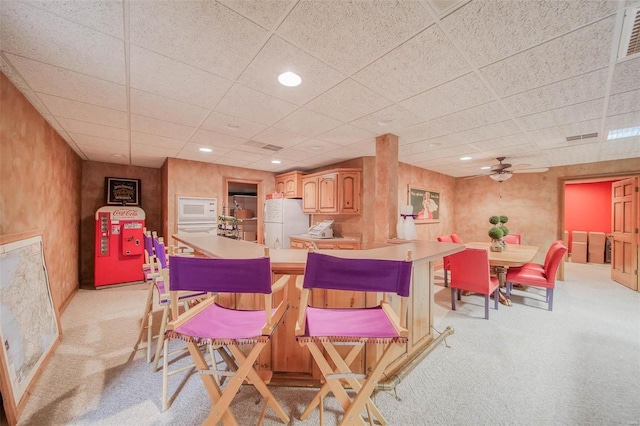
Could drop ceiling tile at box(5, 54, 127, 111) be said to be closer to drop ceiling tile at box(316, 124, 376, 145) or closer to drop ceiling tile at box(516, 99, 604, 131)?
drop ceiling tile at box(316, 124, 376, 145)

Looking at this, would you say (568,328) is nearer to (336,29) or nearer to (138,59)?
(336,29)

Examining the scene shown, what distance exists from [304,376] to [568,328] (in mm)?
3375

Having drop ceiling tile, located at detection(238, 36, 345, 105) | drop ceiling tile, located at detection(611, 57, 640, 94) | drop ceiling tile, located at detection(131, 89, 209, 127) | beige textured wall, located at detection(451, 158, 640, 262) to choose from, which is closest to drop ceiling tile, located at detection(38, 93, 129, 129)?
drop ceiling tile, located at detection(131, 89, 209, 127)

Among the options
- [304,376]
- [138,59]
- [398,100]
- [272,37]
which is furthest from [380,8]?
[304,376]

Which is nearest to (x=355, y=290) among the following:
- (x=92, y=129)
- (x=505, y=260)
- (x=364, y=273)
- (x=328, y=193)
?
(x=364, y=273)

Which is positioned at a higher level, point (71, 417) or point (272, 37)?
point (272, 37)

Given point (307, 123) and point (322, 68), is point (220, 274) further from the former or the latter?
point (307, 123)

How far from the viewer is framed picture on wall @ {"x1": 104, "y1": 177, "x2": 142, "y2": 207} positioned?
504 centimetres

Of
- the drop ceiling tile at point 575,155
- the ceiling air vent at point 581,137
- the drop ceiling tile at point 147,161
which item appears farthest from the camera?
the drop ceiling tile at point 147,161

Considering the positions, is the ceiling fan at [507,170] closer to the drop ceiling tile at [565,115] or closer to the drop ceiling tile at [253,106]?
the drop ceiling tile at [565,115]

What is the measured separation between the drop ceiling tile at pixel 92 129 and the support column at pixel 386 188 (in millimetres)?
3427

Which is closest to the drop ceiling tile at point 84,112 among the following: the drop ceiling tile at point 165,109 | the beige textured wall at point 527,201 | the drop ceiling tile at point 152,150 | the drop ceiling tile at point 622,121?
the drop ceiling tile at point 165,109

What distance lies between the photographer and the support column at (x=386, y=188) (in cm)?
333

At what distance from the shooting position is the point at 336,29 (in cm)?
146
